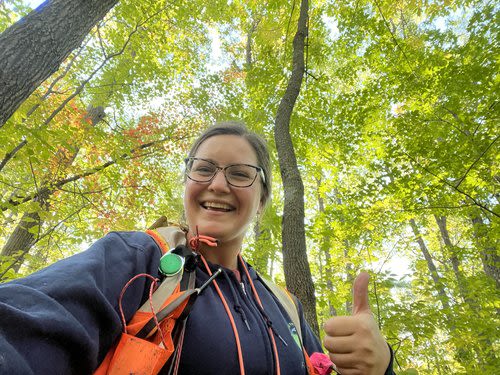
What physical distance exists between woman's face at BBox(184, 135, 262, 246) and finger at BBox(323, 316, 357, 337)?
690mm

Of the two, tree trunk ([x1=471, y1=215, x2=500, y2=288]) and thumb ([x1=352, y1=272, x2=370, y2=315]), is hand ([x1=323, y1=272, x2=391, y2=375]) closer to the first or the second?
thumb ([x1=352, y1=272, x2=370, y2=315])

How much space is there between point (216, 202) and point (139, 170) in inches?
262

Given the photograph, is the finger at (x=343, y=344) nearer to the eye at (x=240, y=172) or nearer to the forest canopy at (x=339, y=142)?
the eye at (x=240, y=172)

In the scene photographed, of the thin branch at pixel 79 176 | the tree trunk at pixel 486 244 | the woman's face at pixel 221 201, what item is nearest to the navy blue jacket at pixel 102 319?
the woman's face at pixel 221 201

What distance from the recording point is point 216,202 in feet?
5.01

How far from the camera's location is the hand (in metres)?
0.98

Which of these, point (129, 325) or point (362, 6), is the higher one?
point (362, 6)

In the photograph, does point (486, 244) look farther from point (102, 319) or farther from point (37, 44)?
point (37, 44)

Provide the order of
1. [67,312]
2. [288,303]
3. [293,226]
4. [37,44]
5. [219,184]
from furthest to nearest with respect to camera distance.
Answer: [293,226] < [37,44] < [288,303] < [219,184] < [67,312]

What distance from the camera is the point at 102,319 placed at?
76 centimetres

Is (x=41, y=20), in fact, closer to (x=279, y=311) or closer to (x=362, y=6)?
(x=279, y=311)

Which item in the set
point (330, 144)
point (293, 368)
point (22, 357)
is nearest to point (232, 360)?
point (293, 368)

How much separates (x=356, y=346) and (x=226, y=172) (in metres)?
1.04

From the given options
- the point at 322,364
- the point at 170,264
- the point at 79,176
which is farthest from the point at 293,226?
the point at 79,176
